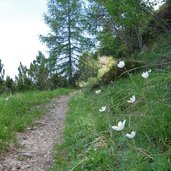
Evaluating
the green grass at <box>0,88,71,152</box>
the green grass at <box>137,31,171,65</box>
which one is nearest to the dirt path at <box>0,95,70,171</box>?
the green grass at <box>0,88,71,152</box>

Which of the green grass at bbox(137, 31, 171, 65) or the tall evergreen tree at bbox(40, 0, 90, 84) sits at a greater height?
the tall evergreen tree at bbox(40, 0, 90, 84)

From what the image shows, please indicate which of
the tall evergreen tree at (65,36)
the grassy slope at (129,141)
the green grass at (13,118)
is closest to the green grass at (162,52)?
the grassy slope at (129,141)

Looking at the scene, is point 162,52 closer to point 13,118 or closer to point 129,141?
point 13,118

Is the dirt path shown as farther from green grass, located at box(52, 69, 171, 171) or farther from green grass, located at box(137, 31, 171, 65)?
green grass, located at box(137, 31, 171, 65)

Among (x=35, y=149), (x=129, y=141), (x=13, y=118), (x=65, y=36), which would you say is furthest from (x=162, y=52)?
(x=65, y=36)

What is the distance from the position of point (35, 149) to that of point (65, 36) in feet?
98.0

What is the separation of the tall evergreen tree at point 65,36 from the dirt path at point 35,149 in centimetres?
2693

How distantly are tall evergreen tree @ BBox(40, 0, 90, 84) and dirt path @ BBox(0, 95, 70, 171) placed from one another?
88.4 ft

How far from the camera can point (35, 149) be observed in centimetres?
539

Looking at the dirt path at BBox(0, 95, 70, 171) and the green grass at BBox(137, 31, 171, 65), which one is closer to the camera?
the dirt path at BBox(0, 95, 70, 171)

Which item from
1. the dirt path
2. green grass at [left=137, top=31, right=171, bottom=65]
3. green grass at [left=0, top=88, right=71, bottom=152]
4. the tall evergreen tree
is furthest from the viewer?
the tall evergreen tree

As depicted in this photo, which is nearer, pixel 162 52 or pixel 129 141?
pixel 129 141

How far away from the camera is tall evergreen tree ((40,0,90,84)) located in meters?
34.0

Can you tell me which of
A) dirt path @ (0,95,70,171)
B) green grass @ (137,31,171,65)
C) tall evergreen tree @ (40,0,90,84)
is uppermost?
tall evergreen tree @ (40,0,90,84)
